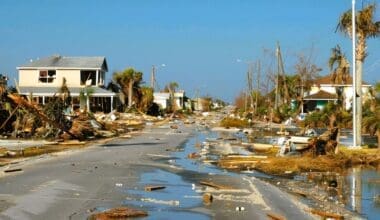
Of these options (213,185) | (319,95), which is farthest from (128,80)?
(213,185)

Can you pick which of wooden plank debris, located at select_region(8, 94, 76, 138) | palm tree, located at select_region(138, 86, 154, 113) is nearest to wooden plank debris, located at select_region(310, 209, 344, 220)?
wooden plank debris, located at select_region(8, 94, 76, 138)

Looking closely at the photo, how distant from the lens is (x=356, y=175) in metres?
22.3

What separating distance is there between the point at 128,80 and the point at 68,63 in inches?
563

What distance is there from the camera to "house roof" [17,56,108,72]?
79.0 metres

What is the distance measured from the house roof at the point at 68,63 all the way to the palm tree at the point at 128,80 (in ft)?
29.5

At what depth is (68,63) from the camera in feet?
264

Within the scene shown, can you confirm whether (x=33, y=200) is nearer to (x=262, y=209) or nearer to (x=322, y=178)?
(x=262, y=209)

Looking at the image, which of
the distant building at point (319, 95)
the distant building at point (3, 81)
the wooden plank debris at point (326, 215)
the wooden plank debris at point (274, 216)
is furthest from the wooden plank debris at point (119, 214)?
the distant building at point (319, 95)

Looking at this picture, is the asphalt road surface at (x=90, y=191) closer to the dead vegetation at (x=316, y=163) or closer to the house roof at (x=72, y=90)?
the dead vegetation at (x=316, y=163)

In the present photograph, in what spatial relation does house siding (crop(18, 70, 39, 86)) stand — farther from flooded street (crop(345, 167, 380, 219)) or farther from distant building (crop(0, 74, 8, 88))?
flooded street (crop(345, 167, 380, 219))

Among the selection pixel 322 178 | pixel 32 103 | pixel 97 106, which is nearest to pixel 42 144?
pixel 32 103

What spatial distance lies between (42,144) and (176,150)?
7352 mm

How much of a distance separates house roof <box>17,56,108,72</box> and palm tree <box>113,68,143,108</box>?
9.01m

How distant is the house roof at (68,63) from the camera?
79.0m
